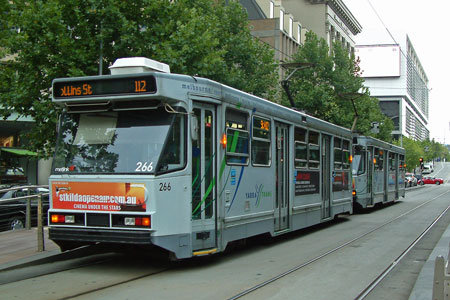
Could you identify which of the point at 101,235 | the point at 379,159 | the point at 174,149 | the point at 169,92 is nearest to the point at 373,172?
the point at 379,159

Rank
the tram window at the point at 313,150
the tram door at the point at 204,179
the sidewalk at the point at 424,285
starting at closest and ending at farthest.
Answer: the sidewalk at the point at 424,285
the tram door at the point at 204,179
the tram window at the point at 313,150

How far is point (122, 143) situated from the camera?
27.2 ft

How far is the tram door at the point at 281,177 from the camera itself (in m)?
11.8

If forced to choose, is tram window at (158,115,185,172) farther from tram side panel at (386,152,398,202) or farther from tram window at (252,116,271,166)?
tram side panel at (386,152,398,202)

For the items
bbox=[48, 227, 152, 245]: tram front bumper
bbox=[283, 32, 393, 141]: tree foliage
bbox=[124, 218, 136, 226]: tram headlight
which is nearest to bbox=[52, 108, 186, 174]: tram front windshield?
bbox=[124, 218, 136, 226]: tram headlight

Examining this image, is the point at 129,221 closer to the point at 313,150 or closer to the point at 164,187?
the point at 164,187

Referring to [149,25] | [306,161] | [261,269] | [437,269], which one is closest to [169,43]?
[149,25]

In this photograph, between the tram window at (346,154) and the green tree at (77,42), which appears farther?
the tram window at (346,154)

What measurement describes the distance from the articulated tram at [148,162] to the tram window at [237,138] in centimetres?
2

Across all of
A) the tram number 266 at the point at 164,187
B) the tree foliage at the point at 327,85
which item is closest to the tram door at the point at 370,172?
the tree foliage at the point at 327,85

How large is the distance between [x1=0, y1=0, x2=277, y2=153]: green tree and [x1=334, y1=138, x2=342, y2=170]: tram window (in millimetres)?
4517

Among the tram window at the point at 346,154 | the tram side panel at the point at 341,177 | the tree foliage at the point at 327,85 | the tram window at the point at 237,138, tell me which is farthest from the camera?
the tree foliage at the point at 327,85

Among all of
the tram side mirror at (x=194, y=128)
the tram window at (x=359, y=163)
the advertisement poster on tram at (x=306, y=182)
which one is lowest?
the advertisement poster on tram at (x=306, y=182)

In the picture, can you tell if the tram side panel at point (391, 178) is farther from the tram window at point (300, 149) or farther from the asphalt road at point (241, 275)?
the asphalt road at point (241, 275)
